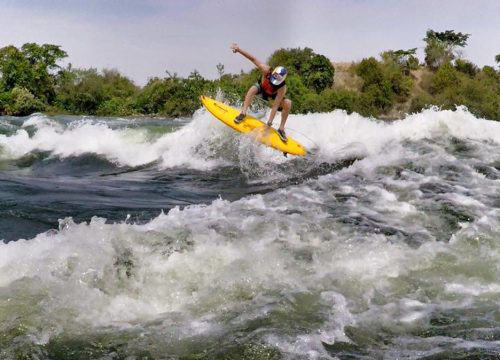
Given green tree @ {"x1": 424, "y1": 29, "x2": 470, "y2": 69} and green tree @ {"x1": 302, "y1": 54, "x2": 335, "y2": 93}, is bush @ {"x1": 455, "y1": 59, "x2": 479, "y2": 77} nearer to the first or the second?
green tree @ {"x1": 424, "y1": 29, "x2": 470, "y2": 69}

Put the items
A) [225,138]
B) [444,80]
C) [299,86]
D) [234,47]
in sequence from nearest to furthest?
[234,47], [225,138], [299,86], [444,80]

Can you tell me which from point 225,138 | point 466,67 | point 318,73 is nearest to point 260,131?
point 225,138

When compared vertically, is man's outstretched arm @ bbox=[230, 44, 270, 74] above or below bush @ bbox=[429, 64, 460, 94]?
below

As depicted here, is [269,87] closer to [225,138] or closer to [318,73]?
[225,138]

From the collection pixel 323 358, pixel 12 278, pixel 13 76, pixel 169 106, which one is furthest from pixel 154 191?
pixel 13 76

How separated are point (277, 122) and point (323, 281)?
31.2 feet

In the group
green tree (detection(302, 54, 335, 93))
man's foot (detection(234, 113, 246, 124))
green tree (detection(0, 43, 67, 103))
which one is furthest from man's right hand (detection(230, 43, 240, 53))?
green tree (detection(0, 43, 67, 103))

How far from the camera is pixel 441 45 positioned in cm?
5106

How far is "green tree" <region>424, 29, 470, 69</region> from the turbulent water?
42.2m

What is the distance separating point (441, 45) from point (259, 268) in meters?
52.2

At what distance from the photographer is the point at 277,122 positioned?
43.9 ft

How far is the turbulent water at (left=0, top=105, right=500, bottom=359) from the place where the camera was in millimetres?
3193

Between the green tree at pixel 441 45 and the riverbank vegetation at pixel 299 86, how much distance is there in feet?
0.30

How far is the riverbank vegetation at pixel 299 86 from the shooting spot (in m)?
36.6
